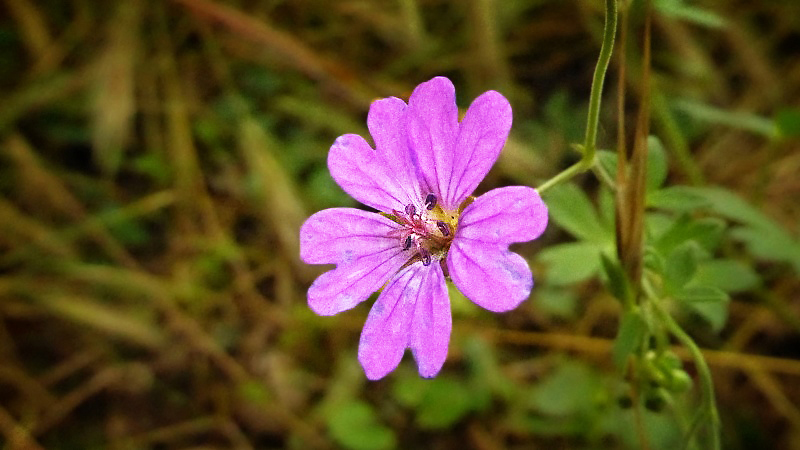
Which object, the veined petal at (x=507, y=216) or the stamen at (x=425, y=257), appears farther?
the stamen at (x=425, y=257)

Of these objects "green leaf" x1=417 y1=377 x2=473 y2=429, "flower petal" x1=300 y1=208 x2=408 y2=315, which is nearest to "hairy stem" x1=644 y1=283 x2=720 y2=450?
"flower petal" x1=300 y1=208 x2=408 y2=315

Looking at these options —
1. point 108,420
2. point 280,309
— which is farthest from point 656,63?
point 108,420

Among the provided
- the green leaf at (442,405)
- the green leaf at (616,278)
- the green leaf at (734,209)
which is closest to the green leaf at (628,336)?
the green leaf at (616,278)

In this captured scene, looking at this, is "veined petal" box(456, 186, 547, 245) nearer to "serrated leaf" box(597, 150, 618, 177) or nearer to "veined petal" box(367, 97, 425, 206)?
"veined petal" box(367, 97, 425, 206)

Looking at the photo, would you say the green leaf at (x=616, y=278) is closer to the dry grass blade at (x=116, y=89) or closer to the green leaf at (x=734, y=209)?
the green leaf at (x=734, y=209)

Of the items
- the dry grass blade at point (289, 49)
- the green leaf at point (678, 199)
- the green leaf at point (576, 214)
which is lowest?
the green leaf at point (678, 199)

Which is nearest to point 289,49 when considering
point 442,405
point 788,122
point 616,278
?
point 442,405

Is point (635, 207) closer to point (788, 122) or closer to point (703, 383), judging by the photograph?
point (703, 383)
